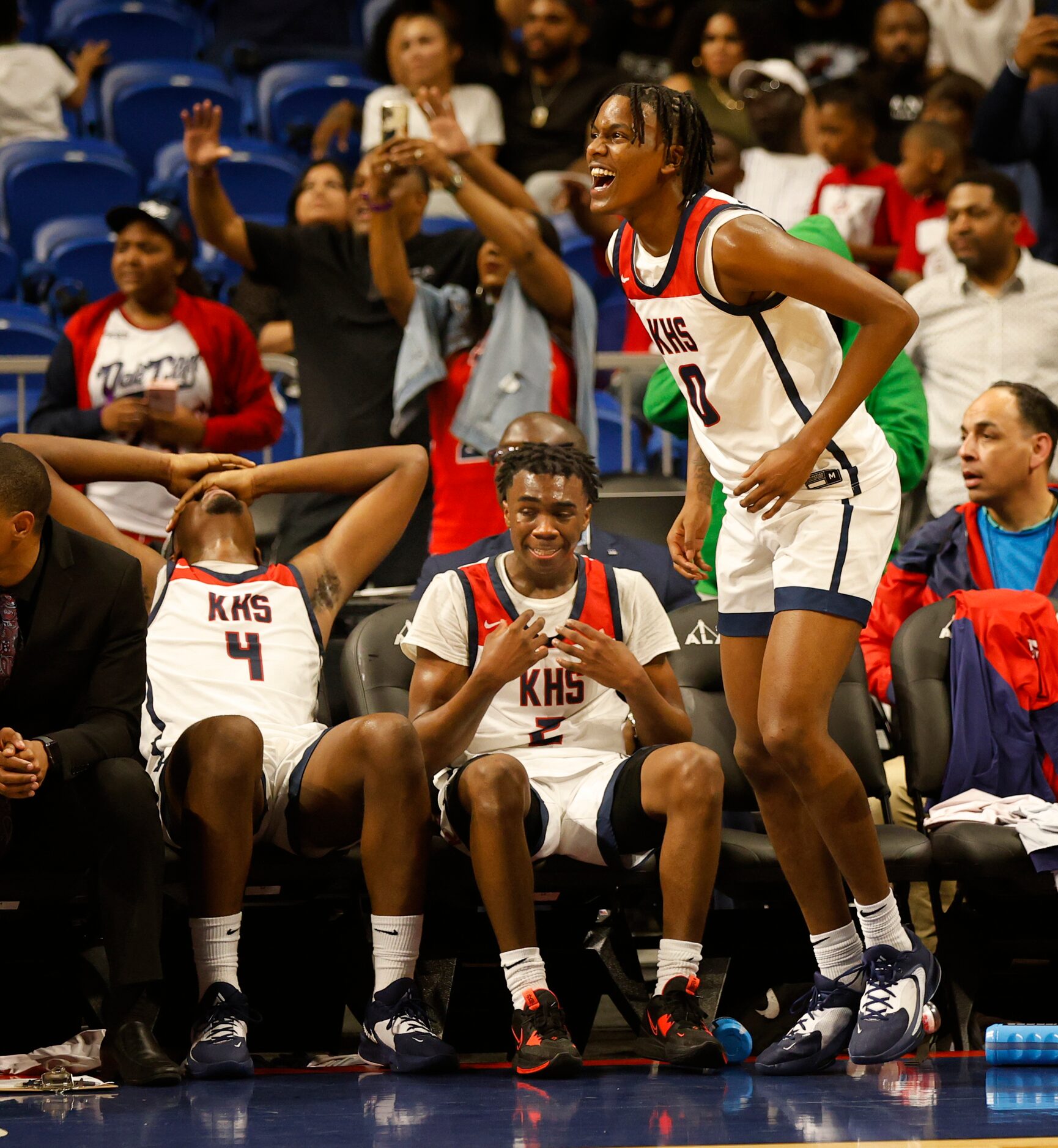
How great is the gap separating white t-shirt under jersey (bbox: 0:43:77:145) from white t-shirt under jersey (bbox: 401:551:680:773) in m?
5.60

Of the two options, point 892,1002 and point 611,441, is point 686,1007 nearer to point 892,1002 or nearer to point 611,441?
point 892,1002

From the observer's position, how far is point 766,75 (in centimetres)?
775

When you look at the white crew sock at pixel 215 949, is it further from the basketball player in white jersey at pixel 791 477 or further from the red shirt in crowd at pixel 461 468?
the red shirt in crowd at pixel 461 468

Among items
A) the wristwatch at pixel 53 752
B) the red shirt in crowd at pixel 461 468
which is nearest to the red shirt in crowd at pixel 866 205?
the red shirt in crowd at pixel 461 468

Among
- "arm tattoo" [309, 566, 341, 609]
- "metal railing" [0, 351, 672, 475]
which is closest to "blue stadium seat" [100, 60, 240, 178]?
"metal railing" [0, 351, 672, 475]

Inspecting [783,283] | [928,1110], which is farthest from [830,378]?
[928,1110]

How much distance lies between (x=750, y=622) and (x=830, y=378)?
0.56 metres

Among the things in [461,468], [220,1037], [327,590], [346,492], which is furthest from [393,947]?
[461,468]

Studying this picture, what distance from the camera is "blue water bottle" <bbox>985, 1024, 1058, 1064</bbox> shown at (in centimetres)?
347

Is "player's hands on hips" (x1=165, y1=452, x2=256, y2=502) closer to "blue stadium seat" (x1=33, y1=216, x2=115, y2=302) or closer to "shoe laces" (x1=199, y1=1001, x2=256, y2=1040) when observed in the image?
"shoe laces" (x1=199, y1=1001, x2=256, y2=1040)

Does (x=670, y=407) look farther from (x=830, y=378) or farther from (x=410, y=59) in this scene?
(x=410, y=59)

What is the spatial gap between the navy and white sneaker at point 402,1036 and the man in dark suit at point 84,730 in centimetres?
47

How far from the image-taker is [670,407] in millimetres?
5027

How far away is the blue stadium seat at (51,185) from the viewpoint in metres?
8.41
